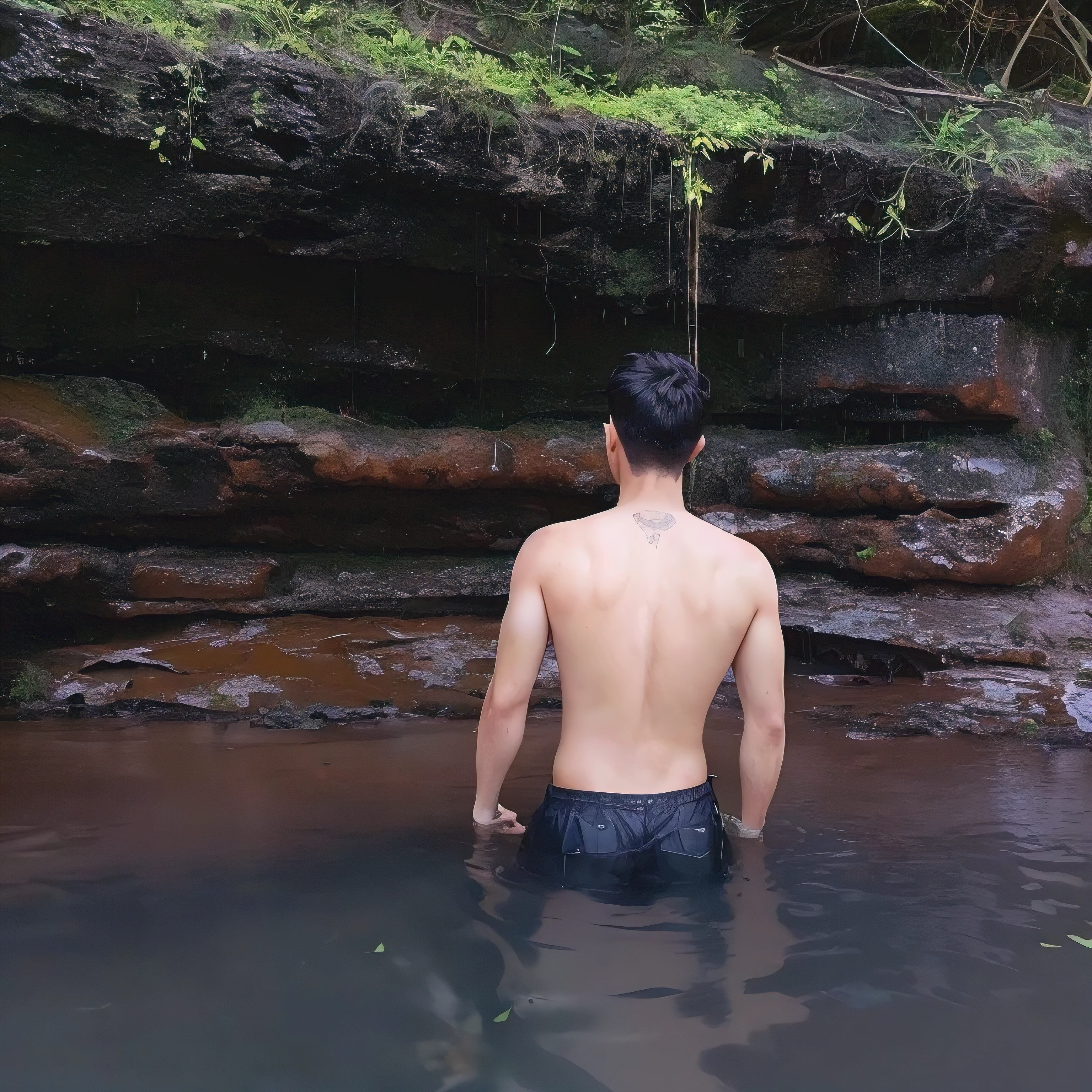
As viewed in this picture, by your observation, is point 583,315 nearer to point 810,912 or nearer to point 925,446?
point 925,446

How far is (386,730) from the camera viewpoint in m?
6.16

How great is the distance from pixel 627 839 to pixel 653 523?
110cm

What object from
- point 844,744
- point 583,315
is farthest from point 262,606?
point 844,744

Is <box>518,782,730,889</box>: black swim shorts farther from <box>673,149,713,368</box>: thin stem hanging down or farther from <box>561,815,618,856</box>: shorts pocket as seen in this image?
<box>673,149,713,368</box>: thin stem hanging down

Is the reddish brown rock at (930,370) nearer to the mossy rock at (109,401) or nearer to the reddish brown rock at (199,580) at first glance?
the reddish brown rock at (199,580)

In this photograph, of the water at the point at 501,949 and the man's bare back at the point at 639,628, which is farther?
the man's bare back at the point at 639,628

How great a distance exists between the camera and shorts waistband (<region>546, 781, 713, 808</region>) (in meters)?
3.18

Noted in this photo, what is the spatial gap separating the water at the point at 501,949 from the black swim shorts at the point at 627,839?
0.32 ft

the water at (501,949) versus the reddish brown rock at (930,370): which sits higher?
the reddish brown rock at (930,370)

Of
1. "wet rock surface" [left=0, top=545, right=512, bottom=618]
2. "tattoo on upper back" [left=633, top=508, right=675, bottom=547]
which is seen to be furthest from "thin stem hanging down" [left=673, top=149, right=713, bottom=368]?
"tattoo on upper back" [left=633, top=508, right=675, bottom=547]

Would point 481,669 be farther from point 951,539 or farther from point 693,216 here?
point 693,216

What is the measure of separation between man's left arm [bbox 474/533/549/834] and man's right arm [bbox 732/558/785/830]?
2.40 feet

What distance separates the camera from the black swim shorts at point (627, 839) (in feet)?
10.4

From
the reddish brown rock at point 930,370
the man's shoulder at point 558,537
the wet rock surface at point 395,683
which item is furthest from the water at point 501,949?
the reddish brown rock at point 930,370
